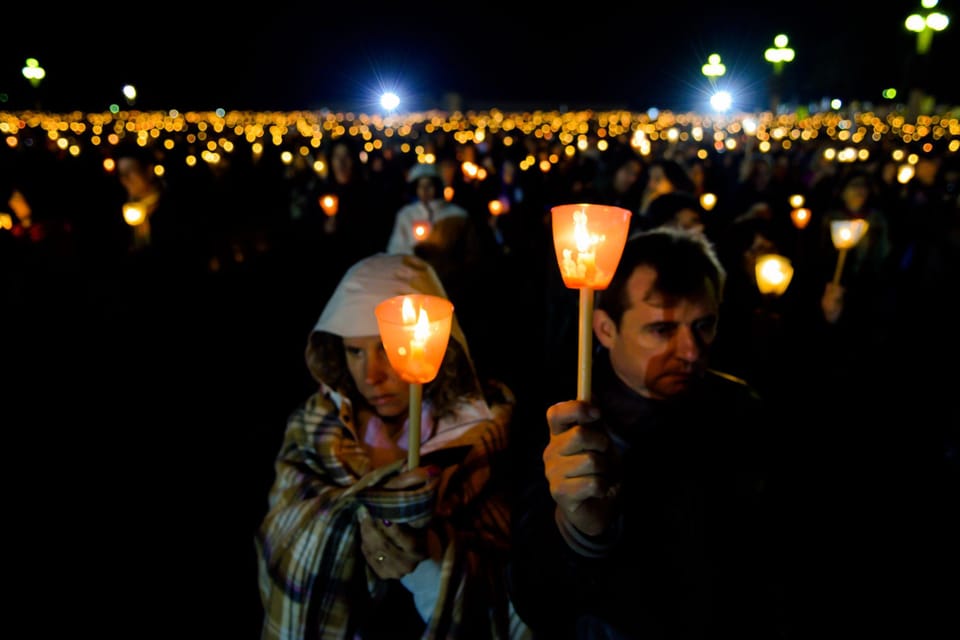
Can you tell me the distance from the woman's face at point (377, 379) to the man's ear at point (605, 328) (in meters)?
0.76

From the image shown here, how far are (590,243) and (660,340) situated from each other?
2.87 feet

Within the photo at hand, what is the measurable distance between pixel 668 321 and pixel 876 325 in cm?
648

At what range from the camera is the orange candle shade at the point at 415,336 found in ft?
4.66

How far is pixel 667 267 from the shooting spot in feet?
6.88

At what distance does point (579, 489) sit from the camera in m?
1.25

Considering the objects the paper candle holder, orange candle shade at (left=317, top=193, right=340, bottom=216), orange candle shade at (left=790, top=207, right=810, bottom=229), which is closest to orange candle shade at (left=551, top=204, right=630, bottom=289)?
the paper candle holder

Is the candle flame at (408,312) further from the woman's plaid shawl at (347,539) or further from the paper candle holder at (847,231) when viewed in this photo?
the paper candle holder at (847,231)

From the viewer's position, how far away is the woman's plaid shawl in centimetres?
190

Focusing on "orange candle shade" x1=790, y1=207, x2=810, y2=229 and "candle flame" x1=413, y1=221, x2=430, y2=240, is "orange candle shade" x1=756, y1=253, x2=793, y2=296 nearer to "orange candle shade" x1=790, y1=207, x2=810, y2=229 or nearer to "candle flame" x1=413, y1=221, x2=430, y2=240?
"candle flame" x1=413, y1=221, x2=430, y2=240

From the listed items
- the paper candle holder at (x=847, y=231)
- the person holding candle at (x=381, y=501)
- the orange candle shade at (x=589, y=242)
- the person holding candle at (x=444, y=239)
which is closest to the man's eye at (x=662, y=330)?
the person holding candle at (x=381, y=501)

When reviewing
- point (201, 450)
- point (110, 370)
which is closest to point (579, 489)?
point (201, 450)

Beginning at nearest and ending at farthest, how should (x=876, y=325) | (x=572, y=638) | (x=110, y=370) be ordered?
(x=572, y=638), (x=110, y=370), (x=876, y=325)

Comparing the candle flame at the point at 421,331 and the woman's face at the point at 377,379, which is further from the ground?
the candle flame at the point at 421,331

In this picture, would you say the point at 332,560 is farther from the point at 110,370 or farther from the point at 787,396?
the point at 110,370
